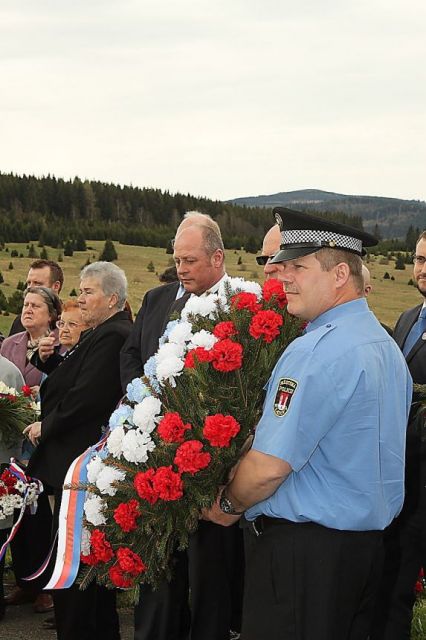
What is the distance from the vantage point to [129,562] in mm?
3361

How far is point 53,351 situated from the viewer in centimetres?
616

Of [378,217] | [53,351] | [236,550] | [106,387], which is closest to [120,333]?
[106,387]

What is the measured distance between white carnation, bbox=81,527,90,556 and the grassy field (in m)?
19.4

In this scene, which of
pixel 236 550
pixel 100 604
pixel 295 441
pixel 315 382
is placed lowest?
pixel 100 604

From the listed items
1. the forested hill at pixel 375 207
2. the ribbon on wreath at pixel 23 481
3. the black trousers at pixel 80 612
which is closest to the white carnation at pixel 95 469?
the black trousers at pixel 80 612

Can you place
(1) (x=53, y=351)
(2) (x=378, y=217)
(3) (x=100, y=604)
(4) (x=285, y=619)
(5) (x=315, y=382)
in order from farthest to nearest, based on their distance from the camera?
(2) (x=378, y=217) < (1) (x=53, y=351) < (3) (x=100, y=604) < (4) (x=285, y=619) < (5) (x=315, y=382)

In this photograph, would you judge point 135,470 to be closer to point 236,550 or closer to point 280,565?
point 280,565

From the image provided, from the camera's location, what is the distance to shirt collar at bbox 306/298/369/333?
301 centimetres

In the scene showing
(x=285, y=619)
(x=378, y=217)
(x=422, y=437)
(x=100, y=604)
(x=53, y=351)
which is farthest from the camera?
(x=378, y=217)

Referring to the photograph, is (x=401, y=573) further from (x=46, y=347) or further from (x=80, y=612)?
(x=46, y=347)

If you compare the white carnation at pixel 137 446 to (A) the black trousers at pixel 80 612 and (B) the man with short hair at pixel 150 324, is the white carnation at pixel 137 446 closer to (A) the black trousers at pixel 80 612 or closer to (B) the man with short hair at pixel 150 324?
(B) the man with short hair at pixel 150 324

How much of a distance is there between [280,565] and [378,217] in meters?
168

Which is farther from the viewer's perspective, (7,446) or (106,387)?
(7,446)

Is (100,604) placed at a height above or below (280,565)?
below
